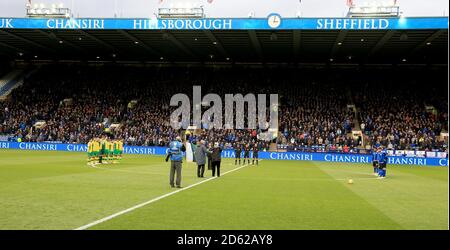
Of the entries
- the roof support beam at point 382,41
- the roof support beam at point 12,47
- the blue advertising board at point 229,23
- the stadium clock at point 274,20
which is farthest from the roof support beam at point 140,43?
the roof support beam at point 382,41

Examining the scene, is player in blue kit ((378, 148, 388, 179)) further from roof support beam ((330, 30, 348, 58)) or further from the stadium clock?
roof support beam ((330, 30, 348, 58))

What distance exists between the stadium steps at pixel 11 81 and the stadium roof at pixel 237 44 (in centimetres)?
245

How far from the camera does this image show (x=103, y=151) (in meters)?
29.4

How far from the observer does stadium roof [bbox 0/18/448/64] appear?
144 ft

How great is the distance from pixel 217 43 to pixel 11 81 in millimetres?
28116

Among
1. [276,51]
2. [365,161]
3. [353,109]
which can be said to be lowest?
[365,161]

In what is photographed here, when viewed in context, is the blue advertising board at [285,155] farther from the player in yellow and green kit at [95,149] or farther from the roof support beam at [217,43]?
the player in yellow and green kit at [95,149]

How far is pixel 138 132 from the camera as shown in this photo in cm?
4891

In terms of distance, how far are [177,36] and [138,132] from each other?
985 centimetres

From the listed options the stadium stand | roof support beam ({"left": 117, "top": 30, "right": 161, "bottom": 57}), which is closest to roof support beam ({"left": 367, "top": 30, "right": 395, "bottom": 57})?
the stadium stand

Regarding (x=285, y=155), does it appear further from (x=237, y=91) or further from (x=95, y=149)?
(x=95, y=149)

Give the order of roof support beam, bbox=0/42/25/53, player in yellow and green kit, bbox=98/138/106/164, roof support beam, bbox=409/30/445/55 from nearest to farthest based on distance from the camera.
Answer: player in yellow and green kit, bbox=98/138/106/164 < roof support beam, bbox=409/30/445/55 < roof support beam, bbox=0/42/25/53
